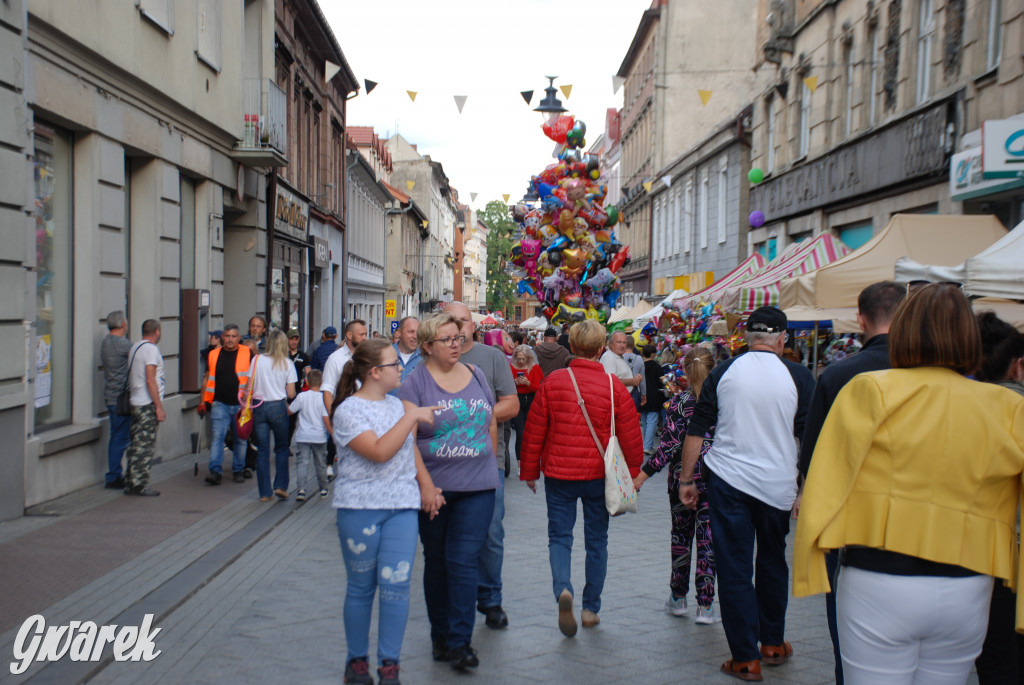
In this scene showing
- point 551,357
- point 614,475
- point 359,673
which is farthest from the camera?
point 551,357

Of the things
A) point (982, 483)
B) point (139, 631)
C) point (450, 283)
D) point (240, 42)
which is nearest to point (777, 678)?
point (982, 483)

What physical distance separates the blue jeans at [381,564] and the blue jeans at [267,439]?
18.7 ft

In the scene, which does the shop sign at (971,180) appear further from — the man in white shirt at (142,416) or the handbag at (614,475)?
the man in white shirt at (142,416)

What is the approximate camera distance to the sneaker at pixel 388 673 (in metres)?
4.45

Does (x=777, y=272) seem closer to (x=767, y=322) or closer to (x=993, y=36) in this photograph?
(x=993, y=36)

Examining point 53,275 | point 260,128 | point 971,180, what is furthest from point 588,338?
point 260,128

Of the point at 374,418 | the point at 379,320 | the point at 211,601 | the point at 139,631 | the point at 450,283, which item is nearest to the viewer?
the point at 374,418

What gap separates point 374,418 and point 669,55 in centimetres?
3720

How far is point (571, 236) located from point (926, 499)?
614 inches

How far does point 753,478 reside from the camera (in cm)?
491

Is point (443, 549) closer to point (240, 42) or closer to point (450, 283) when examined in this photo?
point (240, 42)

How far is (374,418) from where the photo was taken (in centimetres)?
448

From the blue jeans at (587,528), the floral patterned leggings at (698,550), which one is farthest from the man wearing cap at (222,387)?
the floral patterned leggings at (698,550)

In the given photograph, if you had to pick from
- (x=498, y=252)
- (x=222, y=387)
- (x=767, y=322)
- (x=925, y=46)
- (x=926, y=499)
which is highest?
(x=498, y=252)
